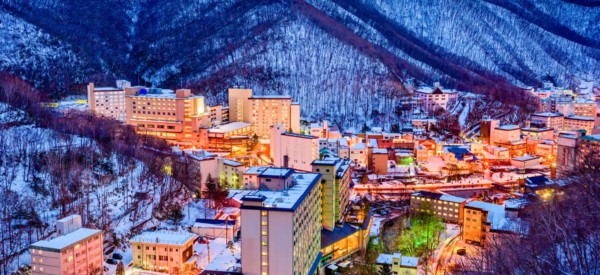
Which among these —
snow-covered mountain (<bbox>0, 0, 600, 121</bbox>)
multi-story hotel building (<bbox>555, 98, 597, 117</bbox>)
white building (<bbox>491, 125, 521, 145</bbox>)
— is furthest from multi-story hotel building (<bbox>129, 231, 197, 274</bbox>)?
multi-story hotel building (<bbox>555, 98, 597, 117</bbox>)

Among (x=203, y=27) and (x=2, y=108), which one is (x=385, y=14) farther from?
(x=2, y=108)

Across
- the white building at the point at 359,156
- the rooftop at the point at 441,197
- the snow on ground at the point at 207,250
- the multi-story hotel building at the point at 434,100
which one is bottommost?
the snow on ground at the point at 207,250

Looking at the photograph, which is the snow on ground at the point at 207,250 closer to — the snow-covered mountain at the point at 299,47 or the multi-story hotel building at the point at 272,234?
the multi-story hotel building at the point at 272,234

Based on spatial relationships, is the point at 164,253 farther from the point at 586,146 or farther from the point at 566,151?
the point at 586,146

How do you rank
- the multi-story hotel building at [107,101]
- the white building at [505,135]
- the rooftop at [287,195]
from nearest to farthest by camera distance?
the rooftop at [287,195] < the white building at [505,135] < the multi-story hotel building at [107,101]

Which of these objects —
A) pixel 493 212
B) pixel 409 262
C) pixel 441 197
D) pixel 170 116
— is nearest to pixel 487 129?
pixel 441 197

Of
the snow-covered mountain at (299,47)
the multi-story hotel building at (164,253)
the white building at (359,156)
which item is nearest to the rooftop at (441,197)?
the white building at (359,156)

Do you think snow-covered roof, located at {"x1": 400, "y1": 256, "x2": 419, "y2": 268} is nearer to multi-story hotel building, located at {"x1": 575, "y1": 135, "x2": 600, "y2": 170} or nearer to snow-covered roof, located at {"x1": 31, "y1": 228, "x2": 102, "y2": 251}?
snow-covered roof, located at {"x1": 31, "y1": 228, "x2": 102, "y2": 251}

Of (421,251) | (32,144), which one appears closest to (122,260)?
(32,144)
